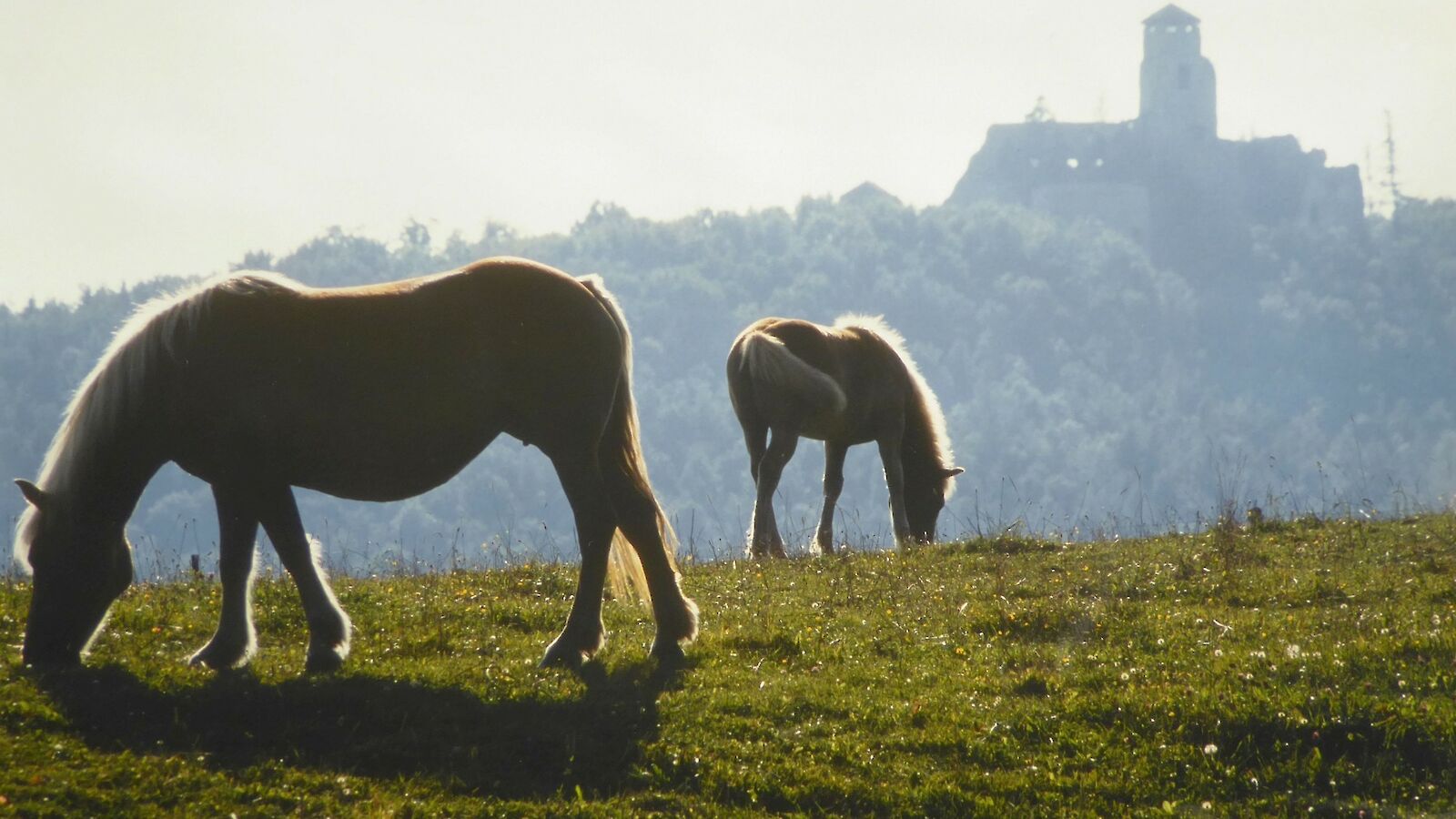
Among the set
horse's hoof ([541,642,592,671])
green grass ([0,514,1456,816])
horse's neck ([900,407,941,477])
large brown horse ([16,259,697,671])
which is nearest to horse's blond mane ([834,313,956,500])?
horse's neck ([900,407,941,477])

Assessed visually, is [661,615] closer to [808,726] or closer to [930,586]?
[808,726]

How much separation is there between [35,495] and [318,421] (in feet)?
5.30

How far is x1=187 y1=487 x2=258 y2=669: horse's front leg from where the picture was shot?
7.45m

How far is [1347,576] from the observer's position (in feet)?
32.9

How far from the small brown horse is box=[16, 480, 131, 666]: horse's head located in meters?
8.09

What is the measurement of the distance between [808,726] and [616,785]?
4.10 feet

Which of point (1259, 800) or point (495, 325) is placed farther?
point (495, 325)

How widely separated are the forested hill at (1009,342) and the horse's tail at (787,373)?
93.0 meters

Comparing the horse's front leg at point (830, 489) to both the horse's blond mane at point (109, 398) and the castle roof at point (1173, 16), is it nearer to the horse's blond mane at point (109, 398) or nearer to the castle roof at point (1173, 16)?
the horse's blond mane at point (109, 398)

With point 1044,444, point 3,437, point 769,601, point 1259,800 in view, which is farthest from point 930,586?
point 1044,444

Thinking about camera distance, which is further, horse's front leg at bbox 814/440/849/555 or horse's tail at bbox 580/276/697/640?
horse's front leg at bbox 814/440/849/555

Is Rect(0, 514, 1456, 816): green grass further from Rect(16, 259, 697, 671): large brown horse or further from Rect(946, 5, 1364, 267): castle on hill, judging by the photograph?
Rect(946, 5, 1364, 267): castle on hill

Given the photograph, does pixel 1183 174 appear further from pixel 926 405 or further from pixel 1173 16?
pixel 926 405

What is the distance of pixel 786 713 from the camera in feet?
22.5
